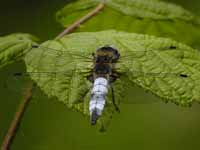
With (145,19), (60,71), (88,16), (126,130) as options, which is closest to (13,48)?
(60,71)

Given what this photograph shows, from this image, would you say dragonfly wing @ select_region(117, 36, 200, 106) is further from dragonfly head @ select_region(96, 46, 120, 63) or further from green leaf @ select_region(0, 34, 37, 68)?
green leaf @ select_region(0, 34, 37, 68)

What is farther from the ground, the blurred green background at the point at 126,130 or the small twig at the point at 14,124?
the blurred green background at the point at 126,130

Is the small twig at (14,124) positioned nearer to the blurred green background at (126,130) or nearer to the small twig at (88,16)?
the small twig at (88,16)

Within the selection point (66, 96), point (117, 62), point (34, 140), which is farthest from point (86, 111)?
point (34, 140)

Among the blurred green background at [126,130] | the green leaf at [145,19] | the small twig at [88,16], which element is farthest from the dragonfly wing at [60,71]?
the blurred green background at [126,130]

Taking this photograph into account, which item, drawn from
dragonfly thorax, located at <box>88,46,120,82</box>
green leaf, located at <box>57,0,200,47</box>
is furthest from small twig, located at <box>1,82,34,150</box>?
green leaf, located at <box>57,0,200,47</box>

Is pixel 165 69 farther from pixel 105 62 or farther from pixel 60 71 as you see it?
pixel 60 71
